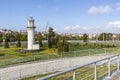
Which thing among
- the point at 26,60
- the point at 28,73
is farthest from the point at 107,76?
the point at 26,60

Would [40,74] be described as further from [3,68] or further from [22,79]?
[3,68]

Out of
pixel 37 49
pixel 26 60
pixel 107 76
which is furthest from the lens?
pixel 37 49

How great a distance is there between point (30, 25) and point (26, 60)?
55.5 ft

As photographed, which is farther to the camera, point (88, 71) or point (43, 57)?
point (43, 57)

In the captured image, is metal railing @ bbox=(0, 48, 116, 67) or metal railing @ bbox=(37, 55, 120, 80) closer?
metal railing @ bbox=(37, 55, 120, 80)

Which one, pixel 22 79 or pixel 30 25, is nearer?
pixel 22 79

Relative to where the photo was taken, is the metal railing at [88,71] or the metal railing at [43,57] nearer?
the metal railing at [88,71]

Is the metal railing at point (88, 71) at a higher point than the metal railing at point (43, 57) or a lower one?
higher

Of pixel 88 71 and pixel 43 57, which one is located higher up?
pixel 88 71

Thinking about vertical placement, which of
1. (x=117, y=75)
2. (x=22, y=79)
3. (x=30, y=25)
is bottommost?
(x=22, y=79)

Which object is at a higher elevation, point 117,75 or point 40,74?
point 117,75

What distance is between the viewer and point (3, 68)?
2756cm

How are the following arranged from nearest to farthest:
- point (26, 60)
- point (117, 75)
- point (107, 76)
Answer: point (107, 76), point (117, 75), point (26, 60)

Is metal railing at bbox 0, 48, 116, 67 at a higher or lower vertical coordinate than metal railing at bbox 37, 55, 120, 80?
lower
